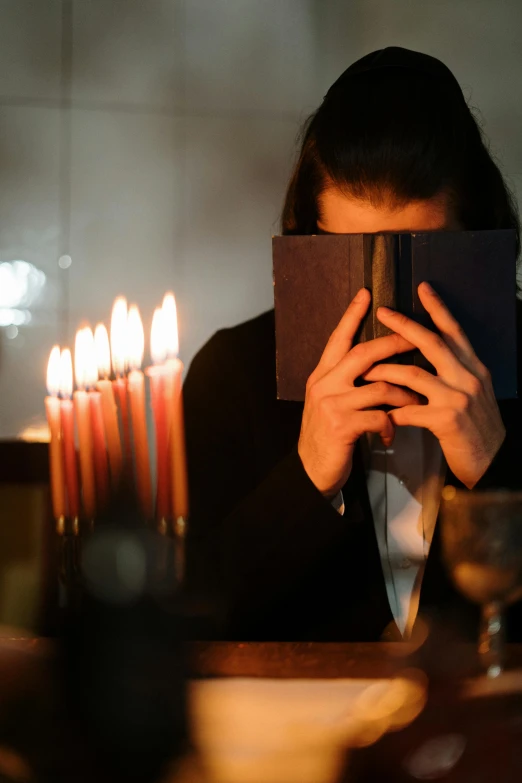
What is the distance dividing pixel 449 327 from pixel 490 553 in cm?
26

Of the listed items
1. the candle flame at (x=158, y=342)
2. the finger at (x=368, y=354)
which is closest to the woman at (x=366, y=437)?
the finger at (x=368, y=354)

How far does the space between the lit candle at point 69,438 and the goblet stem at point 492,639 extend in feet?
1.22

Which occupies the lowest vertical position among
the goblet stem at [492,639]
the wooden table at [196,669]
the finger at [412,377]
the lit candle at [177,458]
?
the wooden table at [196,669]

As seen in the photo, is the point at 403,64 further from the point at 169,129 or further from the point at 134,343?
the point at 169,129

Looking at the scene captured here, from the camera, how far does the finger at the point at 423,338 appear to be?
0.79 m

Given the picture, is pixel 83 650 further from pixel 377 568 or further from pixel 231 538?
pixel 377 568

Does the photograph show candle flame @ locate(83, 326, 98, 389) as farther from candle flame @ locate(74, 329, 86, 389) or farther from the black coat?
the black coat

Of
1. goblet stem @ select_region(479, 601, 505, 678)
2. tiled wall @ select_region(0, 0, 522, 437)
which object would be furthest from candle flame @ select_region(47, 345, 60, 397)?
tiled wall @ select_region(0, 0, 522, 437)

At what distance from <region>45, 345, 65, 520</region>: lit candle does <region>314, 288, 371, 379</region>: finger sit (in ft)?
1.04

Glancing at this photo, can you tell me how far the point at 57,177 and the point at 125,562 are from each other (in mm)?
1301

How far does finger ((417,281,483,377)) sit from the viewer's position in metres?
0.78

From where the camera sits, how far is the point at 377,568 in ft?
3.32

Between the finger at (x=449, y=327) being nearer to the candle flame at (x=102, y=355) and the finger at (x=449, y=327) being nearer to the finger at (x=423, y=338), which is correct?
the finger at (x=423, y=338)

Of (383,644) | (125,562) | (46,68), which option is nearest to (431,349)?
(383,644)
